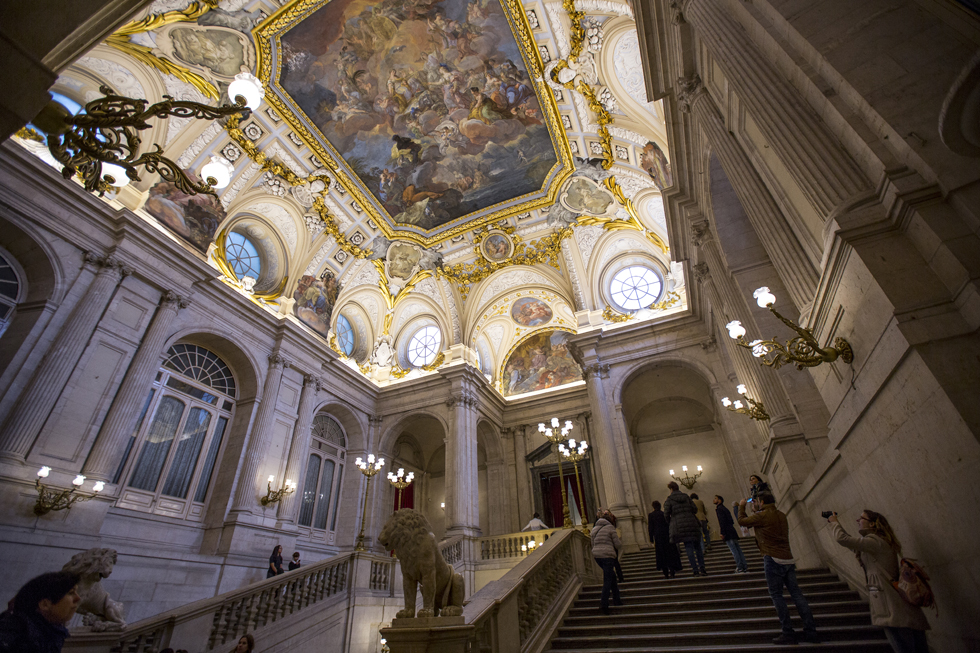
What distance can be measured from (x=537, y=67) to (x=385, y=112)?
424 centimetres

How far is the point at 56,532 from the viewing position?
7484mm

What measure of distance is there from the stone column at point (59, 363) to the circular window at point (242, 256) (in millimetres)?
3260

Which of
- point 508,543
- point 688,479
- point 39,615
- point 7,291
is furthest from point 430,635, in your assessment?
point 688,479

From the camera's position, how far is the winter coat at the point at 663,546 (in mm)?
6906

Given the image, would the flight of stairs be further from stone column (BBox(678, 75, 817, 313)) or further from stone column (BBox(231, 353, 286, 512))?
stone column (BBox(231, 353, 286, 512))

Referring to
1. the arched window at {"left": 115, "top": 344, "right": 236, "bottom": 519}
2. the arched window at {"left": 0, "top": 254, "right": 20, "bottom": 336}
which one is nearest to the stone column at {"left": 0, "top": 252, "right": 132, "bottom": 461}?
the arched window at {"left": 0, "top": 254, "right": 20, "bottom": 336}

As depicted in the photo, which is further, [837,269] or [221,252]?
[221,252]

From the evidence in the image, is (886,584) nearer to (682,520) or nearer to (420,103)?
(682,520)

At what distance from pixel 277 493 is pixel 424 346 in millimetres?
7887

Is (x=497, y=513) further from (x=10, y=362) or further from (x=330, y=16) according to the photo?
(x=330, y=16)

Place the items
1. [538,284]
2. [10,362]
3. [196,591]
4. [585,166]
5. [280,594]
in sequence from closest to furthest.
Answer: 1. [280,594]
2. [10,362]
3. [196,591]
4. [585,166]
5. [538,284]

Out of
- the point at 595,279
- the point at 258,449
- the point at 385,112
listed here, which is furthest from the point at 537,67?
the point at 258,449

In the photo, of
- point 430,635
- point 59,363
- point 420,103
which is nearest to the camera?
point 430,635

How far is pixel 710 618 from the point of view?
16.3ft
